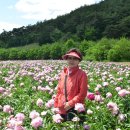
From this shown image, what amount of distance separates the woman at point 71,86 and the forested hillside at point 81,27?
71385mm

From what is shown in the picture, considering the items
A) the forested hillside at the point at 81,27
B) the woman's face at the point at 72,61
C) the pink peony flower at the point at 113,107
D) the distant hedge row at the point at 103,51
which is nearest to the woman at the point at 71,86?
the woman's face at the point at 72,61

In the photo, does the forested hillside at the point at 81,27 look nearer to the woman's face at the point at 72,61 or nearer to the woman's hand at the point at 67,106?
the woman's face at the point at 72,61

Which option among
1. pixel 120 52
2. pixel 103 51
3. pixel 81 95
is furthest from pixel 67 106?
pixel 103 51

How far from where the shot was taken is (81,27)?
96750 millimetres

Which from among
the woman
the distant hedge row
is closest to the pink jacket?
the woman

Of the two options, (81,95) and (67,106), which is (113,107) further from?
(67,106)

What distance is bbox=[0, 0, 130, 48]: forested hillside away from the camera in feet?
271

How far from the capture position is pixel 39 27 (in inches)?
5044

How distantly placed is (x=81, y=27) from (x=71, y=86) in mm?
91004

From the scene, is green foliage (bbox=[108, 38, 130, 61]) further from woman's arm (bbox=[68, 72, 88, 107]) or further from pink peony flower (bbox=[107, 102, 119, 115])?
pink peony flower (bbox=[107, 102, 119, 115])

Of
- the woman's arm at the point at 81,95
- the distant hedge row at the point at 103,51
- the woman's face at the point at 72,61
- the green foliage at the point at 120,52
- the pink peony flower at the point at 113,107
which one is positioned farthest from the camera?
the distant hedge row at the point at 103,51

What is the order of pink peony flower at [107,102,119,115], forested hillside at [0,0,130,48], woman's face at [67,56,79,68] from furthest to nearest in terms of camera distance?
forested hillside at [0,0,130,48] < woman's face at [67,56,79,68] < pink peony flower at [107,102,119,115]

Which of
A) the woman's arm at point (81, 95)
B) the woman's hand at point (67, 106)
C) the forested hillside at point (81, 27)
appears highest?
the forested hillside at point (81, 27)

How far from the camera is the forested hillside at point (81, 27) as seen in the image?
82.7 metres
